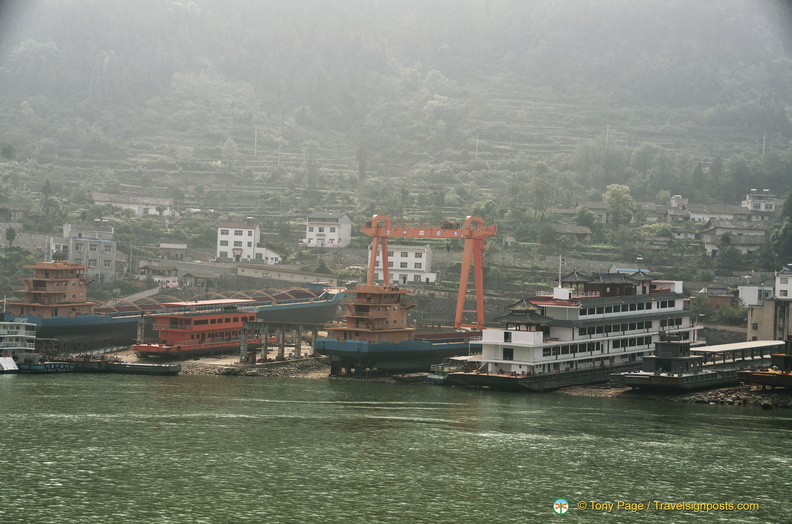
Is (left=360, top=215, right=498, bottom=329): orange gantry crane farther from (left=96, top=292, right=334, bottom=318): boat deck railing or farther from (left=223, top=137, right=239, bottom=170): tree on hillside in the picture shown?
(left=223, top=137, right=239, bottom=170): tree on hillside

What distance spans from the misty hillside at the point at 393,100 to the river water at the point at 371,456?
133 feet

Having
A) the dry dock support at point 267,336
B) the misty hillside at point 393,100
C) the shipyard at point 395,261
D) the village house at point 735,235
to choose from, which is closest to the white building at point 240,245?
the shipyard at point 395,261

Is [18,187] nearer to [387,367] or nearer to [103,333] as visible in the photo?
[103,333]

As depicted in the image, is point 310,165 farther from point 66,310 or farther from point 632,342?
point 632,342

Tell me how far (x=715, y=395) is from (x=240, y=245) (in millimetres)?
33870

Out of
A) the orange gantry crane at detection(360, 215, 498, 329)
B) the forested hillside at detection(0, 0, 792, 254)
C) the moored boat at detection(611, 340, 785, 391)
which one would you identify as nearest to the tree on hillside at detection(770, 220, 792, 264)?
the forested hillside at detection(0, 0, 792, 254)

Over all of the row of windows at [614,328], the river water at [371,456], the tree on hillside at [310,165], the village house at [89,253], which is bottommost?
the river water at [371,456]

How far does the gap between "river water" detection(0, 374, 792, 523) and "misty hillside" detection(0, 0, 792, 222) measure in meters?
40.5

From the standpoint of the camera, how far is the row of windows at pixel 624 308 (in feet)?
111

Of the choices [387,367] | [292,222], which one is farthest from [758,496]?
[292,222]

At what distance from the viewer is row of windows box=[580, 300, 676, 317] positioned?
111 ft

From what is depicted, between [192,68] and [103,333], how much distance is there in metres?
75.3

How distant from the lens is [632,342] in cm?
3569

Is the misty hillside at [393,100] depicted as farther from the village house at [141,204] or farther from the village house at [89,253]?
the village house at [89,253]
